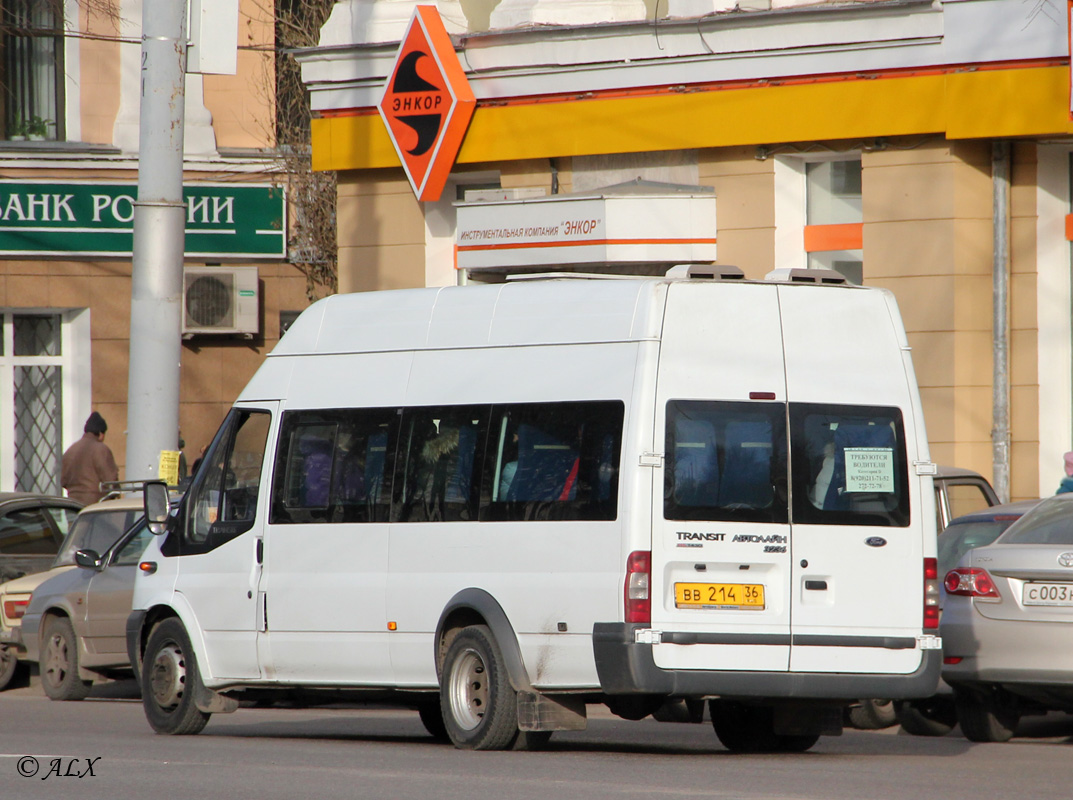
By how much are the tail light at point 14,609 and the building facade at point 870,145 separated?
21.4 ft

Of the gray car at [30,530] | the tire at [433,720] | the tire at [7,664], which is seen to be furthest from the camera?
the gray car at [30,530]

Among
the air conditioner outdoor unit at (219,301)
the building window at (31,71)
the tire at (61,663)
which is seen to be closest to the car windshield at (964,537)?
the tire at (61,663)

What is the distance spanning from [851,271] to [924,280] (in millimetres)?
1020

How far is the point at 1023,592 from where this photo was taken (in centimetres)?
1074

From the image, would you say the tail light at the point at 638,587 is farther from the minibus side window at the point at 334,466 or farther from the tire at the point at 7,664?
the tire at the point at 7,664

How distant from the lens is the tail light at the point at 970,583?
10.9 metres

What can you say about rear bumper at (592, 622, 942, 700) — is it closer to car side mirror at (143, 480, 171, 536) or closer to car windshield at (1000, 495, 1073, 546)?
car windshield at (1000, 495, 1073, 546)

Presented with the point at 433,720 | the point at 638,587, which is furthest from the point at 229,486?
the point at 638,587

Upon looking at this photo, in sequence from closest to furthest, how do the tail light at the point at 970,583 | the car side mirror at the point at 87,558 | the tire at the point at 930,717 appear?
the tail light at the point at 970,583
the tire at the point at 930,717
the car side mirror at the point at 87,558

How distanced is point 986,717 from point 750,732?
1.60 meters

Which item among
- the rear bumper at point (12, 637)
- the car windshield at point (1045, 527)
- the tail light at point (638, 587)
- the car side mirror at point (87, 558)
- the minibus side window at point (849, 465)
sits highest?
the minibus side window at point (849, 465)

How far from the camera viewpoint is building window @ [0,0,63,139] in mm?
24953

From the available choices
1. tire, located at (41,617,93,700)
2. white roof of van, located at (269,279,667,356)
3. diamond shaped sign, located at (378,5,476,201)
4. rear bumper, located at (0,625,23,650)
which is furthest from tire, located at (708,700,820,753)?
diamond shaped sign, located at (378,5,476,201)

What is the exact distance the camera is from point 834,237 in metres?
17.9
